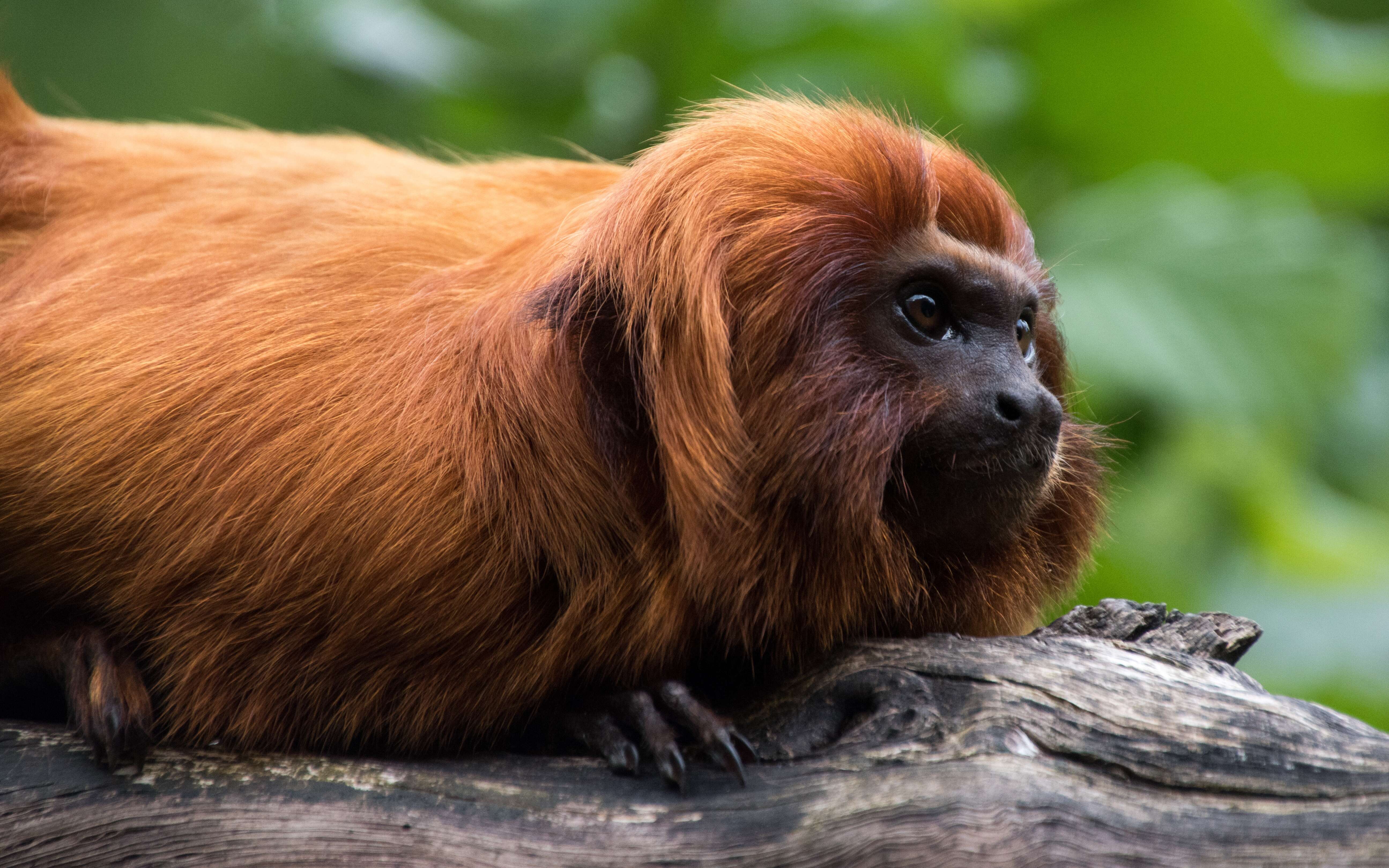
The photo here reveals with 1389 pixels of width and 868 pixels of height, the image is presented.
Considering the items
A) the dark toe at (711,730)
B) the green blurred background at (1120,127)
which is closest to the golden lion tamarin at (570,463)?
the dark toe at (711,730)

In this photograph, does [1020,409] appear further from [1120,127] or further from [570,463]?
[1120,127]

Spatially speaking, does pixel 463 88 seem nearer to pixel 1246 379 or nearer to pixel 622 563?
pixel 1246 379

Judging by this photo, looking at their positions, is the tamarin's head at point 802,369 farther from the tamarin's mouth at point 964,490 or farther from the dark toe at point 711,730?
the dark toe at point 711,730

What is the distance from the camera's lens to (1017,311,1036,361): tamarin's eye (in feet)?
6.17

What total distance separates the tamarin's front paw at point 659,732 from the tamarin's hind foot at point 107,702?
59cm

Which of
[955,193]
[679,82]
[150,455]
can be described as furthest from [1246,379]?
[150,455]

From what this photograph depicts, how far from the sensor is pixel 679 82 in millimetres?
4078

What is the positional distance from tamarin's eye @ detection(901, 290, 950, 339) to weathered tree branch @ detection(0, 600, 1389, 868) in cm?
43

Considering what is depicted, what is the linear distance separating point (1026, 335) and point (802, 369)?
452 mm

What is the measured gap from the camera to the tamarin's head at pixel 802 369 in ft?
5.32

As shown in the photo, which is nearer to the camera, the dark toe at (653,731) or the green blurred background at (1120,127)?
the dark toe at (653,731)

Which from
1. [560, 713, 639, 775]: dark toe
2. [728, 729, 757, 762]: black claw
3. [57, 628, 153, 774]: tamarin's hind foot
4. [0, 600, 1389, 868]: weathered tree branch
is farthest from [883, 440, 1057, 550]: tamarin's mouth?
[57, 628, 153, 774]: tamarin's hind foot

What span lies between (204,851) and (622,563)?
0.66 metres

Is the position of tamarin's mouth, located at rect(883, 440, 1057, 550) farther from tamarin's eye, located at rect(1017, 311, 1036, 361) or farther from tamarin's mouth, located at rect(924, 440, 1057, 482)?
tamarin's eye, located at rect(1017, 311, 1036, 361)
